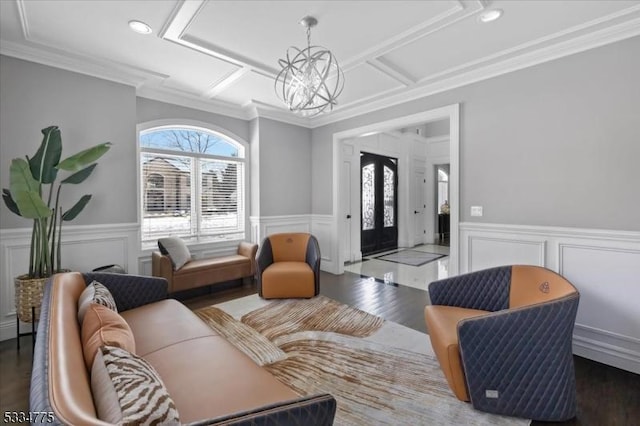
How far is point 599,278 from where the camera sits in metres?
2.52

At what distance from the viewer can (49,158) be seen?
8.73 feet

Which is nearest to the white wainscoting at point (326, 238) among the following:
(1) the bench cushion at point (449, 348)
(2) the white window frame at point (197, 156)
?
(2) the white window frame at point (197, 156)

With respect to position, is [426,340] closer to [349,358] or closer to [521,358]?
[349,358]

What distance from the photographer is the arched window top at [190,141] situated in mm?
4148

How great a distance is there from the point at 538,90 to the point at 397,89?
5.03ft

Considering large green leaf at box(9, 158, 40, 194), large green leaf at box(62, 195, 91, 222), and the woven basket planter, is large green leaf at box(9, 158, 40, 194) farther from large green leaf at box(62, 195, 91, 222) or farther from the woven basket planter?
the woven basket planter

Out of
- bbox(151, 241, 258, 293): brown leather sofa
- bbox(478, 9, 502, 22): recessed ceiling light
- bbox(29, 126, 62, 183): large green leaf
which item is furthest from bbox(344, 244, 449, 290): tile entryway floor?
bbox(29, 126, 62, 183): large green leaf

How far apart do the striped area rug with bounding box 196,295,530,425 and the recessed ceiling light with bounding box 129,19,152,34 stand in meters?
2.87

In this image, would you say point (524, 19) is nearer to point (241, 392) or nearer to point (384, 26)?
point (384, 26)

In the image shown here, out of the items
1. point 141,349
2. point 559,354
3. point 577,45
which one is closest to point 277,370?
point 141,349

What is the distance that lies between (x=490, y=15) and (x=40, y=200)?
156 inches

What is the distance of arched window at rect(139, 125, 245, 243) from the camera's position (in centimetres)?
414

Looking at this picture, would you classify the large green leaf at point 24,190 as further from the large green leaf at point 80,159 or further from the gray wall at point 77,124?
the gray wall at point 77,124

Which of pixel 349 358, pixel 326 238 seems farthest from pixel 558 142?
pixel 326 238
